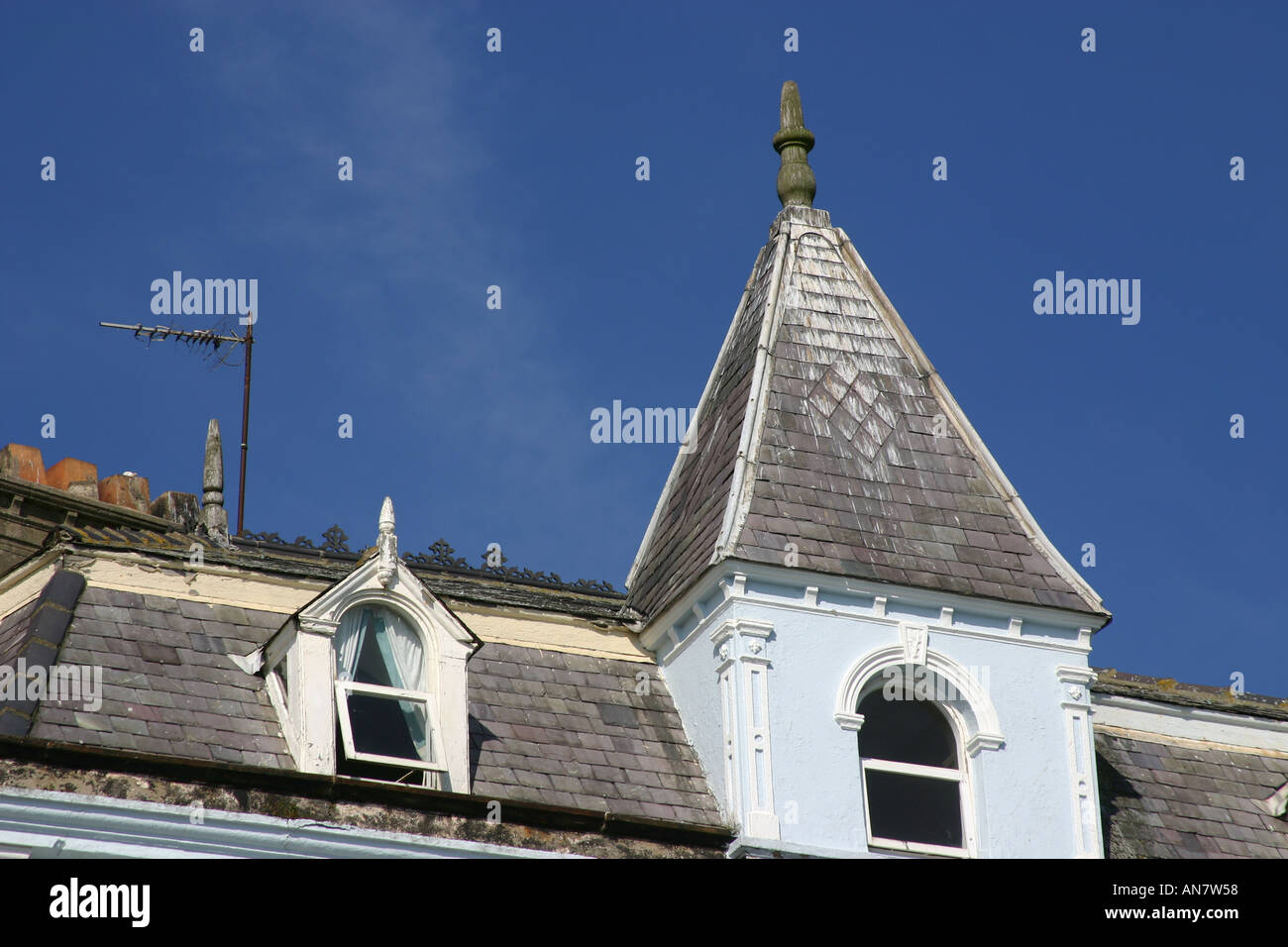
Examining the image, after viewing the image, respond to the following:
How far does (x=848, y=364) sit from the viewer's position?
23297 millimetres

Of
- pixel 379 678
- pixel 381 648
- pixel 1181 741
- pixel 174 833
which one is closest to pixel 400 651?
pixel 381 648

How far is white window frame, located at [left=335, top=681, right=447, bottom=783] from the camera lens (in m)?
18.9

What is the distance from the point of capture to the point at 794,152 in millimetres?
25438

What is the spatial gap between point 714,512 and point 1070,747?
4.04 metres

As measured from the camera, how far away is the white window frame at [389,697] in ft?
62.0

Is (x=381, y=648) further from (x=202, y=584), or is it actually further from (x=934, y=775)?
(x=934, y=775)

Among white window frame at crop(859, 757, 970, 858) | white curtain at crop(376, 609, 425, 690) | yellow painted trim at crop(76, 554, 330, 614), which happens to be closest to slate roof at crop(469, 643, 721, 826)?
white curtain at crop(376, 609, 425, 690)

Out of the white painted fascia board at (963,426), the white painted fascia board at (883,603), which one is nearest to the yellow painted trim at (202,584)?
the white painted fascia board at (883,603)
